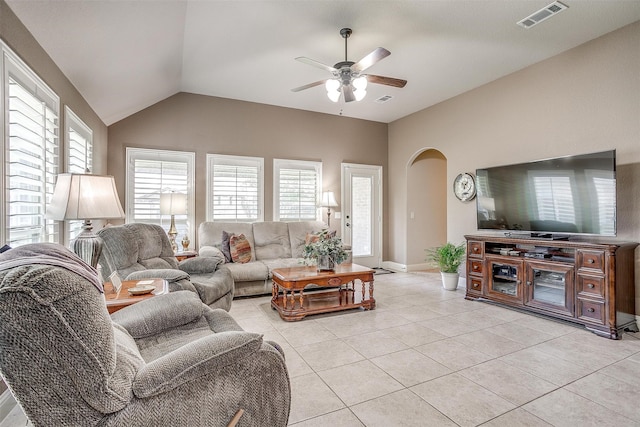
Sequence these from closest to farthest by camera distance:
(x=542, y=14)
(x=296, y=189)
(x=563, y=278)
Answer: (x=542, y=14)
(x=563, y=278)
(x=296, y=189)

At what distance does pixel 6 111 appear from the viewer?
1.93m

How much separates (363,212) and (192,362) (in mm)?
5685

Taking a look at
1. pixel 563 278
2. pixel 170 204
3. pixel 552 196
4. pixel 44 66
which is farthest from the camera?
pixel 170 204

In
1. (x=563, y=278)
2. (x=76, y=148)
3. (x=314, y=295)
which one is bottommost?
(x=314, y=295)

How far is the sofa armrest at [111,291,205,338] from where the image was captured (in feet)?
5.74

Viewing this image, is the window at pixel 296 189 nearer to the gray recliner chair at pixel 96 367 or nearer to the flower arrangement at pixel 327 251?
the flower arrangement at pixel 327 251

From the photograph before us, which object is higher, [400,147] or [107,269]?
[400,147]

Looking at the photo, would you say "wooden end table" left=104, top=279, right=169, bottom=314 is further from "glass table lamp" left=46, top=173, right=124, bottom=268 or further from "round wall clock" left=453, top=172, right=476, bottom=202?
"round wall clock" left=453, top=172, right=476, bottom=202

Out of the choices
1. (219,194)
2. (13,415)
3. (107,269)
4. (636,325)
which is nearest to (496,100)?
(636,325)

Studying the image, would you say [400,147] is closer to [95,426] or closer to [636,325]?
[636,325]

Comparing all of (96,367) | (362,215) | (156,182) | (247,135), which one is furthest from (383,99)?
(96,367)

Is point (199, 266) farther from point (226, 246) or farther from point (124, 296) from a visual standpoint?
point (124, 296)

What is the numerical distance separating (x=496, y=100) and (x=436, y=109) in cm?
116

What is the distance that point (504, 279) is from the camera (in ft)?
13.5
